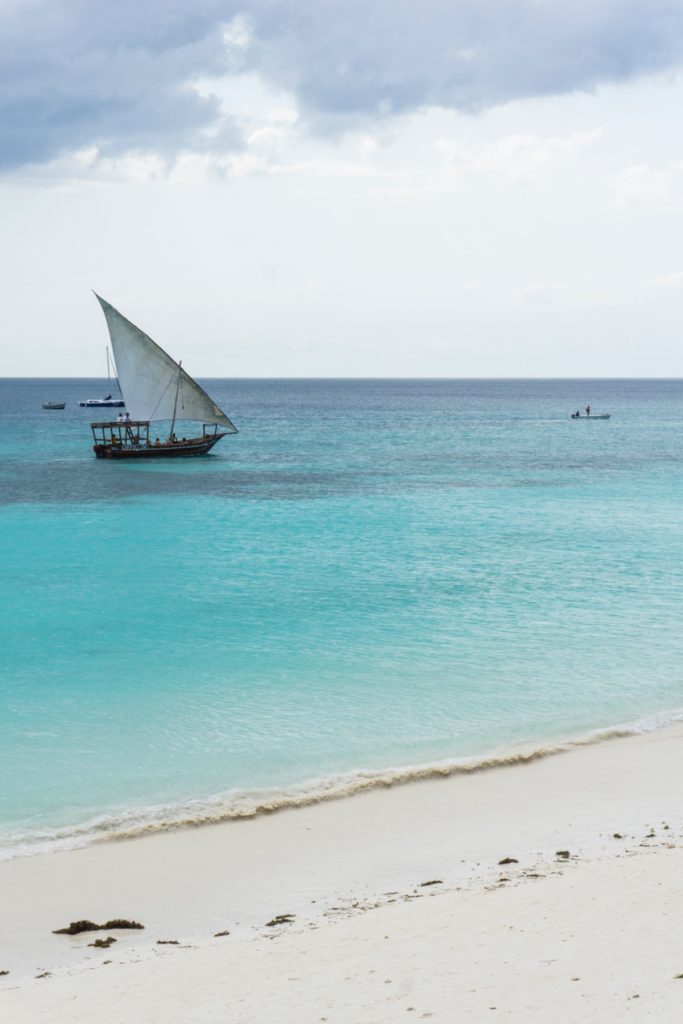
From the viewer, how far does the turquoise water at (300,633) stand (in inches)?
703

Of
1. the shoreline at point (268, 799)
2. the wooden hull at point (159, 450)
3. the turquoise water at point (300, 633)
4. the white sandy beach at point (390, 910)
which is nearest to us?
the white sandy beach at point (390, 910)

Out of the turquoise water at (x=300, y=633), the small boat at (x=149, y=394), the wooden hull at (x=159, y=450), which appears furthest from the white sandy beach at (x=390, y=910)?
the wooden hull at (x=159, y=450)

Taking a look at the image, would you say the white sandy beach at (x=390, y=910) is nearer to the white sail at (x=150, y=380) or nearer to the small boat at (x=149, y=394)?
the small boat at (x=149, y=394)

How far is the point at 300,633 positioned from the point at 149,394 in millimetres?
50196

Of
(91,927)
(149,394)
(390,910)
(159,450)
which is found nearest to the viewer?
(390,910)

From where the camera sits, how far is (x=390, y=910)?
11.6 meters

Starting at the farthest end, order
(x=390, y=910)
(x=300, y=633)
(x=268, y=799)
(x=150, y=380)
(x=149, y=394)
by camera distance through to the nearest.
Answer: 1. (x=149, y=394)
2. (x=150, y=380)
3. (x=300, y=633)
4. (x=268, y=799)
5. (x=390, y=910)

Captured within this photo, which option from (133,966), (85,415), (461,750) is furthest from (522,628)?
(85,415)

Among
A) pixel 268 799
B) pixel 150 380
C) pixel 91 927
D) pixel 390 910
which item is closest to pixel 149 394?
pixel 150 380

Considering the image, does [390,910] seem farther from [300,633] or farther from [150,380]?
[150,380]

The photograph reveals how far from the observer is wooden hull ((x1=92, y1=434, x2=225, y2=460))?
7481 cm

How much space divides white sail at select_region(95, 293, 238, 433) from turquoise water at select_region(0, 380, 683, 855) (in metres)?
13.9

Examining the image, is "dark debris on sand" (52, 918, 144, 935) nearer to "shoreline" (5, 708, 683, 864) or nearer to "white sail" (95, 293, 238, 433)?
"shoreline" (5, 708, 683, 864)

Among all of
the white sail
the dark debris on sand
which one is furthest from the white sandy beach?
the white sail
